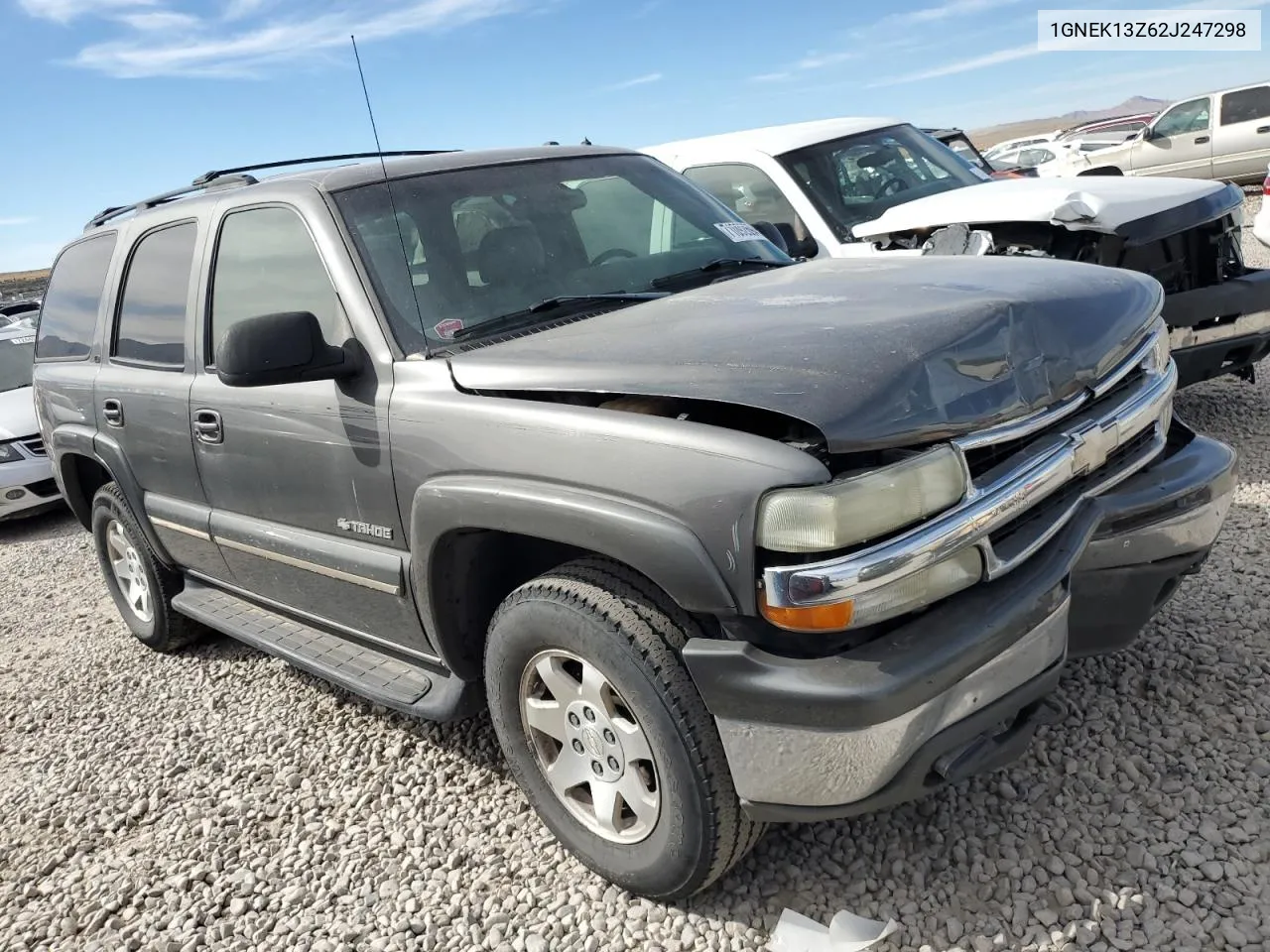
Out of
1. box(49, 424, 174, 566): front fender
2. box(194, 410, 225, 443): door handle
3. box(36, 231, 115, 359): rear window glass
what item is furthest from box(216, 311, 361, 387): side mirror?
box(36, 231, 115, 359): rear window glass

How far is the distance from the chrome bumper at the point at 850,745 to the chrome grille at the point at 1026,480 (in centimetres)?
21

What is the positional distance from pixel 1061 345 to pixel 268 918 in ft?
8.40

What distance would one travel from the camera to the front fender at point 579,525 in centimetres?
200

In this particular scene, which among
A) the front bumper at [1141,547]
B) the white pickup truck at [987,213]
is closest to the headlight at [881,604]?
the front bumper at [1141,547]

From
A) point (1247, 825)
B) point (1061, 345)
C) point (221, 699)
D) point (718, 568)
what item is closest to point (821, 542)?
point (718, 568)

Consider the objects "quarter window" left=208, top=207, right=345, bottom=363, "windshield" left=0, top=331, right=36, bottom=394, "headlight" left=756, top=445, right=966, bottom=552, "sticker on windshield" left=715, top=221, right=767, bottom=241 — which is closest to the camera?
"headlight" left=756, top=445, right=966, bottom=552

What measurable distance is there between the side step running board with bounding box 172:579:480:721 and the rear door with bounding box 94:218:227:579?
163 millimetres

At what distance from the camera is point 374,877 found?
9.11ft

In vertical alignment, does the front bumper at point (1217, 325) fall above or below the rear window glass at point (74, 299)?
below

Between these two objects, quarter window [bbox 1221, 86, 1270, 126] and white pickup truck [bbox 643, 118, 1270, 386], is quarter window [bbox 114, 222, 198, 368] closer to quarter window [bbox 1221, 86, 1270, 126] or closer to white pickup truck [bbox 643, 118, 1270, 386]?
white pickup truck [bbox 643, 118, 1270, 386]

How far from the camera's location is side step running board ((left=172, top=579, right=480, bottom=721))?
282cm

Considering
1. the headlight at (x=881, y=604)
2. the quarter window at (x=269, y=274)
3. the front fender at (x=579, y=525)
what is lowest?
the headlight at (x=881, y=604)

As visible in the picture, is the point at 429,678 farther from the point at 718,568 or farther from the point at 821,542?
the point at 821,542

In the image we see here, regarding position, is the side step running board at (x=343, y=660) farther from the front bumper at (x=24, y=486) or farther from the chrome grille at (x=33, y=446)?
the chrome grille at (x=33, y=446)
